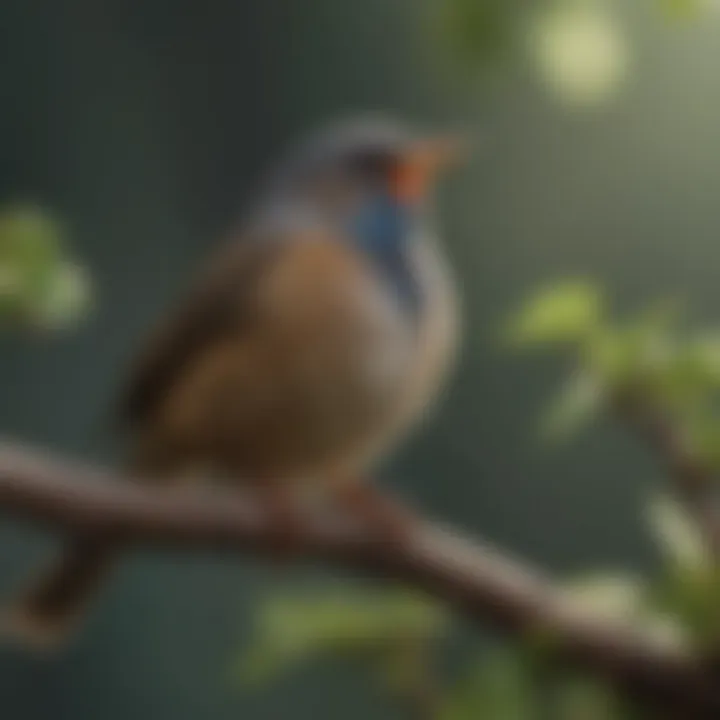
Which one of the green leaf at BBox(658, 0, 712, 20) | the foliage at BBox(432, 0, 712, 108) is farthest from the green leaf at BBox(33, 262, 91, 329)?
the green leaf at BBox(658, 0, 712, 20)

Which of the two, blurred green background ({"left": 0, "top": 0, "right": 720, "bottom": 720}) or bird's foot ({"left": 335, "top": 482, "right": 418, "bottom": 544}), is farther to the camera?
blurred green background ({"left": 0, "top": 0, "right": 720, "bottom": 720})

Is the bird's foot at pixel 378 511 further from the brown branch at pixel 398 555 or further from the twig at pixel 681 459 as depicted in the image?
→ the twig at pixel 681 459

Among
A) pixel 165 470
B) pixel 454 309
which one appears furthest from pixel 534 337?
pixel 165 470

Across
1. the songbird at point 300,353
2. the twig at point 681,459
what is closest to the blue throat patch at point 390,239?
the songbird at point 300,353

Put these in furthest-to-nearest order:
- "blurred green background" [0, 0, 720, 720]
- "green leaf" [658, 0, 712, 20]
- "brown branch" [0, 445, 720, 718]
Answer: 1. "blurred green background" [0, 0, 720, 720]
2. "brown branch" [0, 445, 720, 718]
3. "green leaf" [658, 0, 712, 20]

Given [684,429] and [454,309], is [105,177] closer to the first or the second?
[454,309]

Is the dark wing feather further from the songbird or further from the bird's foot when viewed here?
the bird's foot

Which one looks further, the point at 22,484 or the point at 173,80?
the point at 173,80
